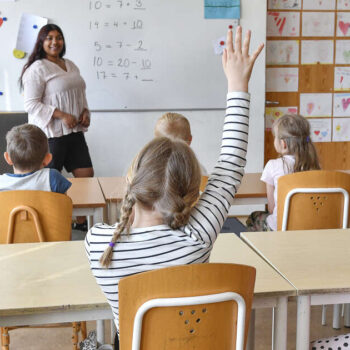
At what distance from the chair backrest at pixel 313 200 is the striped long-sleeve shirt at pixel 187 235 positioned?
98 cm

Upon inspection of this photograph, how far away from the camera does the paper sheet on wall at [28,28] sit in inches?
173

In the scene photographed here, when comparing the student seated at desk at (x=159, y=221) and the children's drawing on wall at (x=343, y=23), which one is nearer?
the student seated at desk at (x=159, y=221)

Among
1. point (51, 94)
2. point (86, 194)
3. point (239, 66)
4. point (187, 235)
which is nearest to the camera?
point (187, 235)

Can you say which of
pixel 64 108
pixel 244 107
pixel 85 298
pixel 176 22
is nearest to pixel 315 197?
pixel 244 107

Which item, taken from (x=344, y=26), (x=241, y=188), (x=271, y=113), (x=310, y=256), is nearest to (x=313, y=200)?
(x=241, y=188)

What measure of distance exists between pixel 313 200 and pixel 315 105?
310cm

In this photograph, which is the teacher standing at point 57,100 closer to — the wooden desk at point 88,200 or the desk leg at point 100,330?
the wooden desk at point 88,200

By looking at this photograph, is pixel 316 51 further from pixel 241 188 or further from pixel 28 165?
pixel 28 165

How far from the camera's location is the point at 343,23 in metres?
5.18

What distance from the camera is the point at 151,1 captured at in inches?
181

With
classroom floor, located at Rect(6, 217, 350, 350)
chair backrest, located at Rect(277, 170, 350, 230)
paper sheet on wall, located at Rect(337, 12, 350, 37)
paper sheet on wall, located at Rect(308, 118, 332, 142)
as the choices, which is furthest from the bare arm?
paper sheet on wall, located at Rect(337, 12, 350, 37)

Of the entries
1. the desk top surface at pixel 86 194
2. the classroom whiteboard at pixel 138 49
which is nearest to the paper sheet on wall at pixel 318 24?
the classroom whiteboard at pixel 138 49

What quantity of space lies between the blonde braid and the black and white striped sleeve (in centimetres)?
14

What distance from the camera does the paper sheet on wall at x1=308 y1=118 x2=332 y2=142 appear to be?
17.5ft
